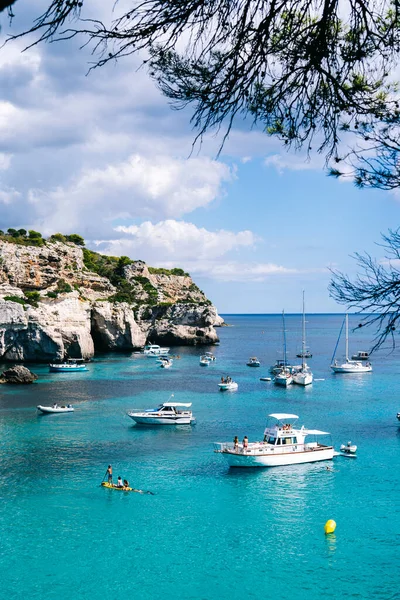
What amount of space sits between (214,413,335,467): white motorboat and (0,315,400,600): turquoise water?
65 cm

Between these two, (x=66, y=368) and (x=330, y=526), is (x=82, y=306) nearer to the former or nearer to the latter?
(x=66, y=368)

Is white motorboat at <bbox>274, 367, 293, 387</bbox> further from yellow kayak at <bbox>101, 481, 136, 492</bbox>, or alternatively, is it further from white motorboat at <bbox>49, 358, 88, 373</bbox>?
yellow kayak at <bbox>101, 481, 136, 492</bbox>

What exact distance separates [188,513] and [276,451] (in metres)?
10.4

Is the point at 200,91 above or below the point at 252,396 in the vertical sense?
above

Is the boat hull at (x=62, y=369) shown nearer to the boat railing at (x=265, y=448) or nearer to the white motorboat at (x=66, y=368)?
the white motorboat at (x=66, y=368)

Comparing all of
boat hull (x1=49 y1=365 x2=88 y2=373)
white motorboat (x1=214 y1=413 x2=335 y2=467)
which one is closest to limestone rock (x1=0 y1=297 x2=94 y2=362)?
boat hull (x1=49 y1=365 x2=88 y2=373)

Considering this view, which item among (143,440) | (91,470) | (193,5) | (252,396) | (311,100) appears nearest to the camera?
(193,5)

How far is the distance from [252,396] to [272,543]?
37307 millimetres

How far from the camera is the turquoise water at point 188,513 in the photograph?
864 inches

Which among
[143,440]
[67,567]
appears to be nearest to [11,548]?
[67,567]

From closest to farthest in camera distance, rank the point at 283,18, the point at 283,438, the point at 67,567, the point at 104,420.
A: 1. the point at 283,18
2. the point at 67,567
3. the point at 283,438
4. the point at 104,420

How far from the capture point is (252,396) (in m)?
61.9

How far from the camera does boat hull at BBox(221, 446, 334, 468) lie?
35.2m

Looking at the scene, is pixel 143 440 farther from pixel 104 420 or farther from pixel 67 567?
pixel 67 567
